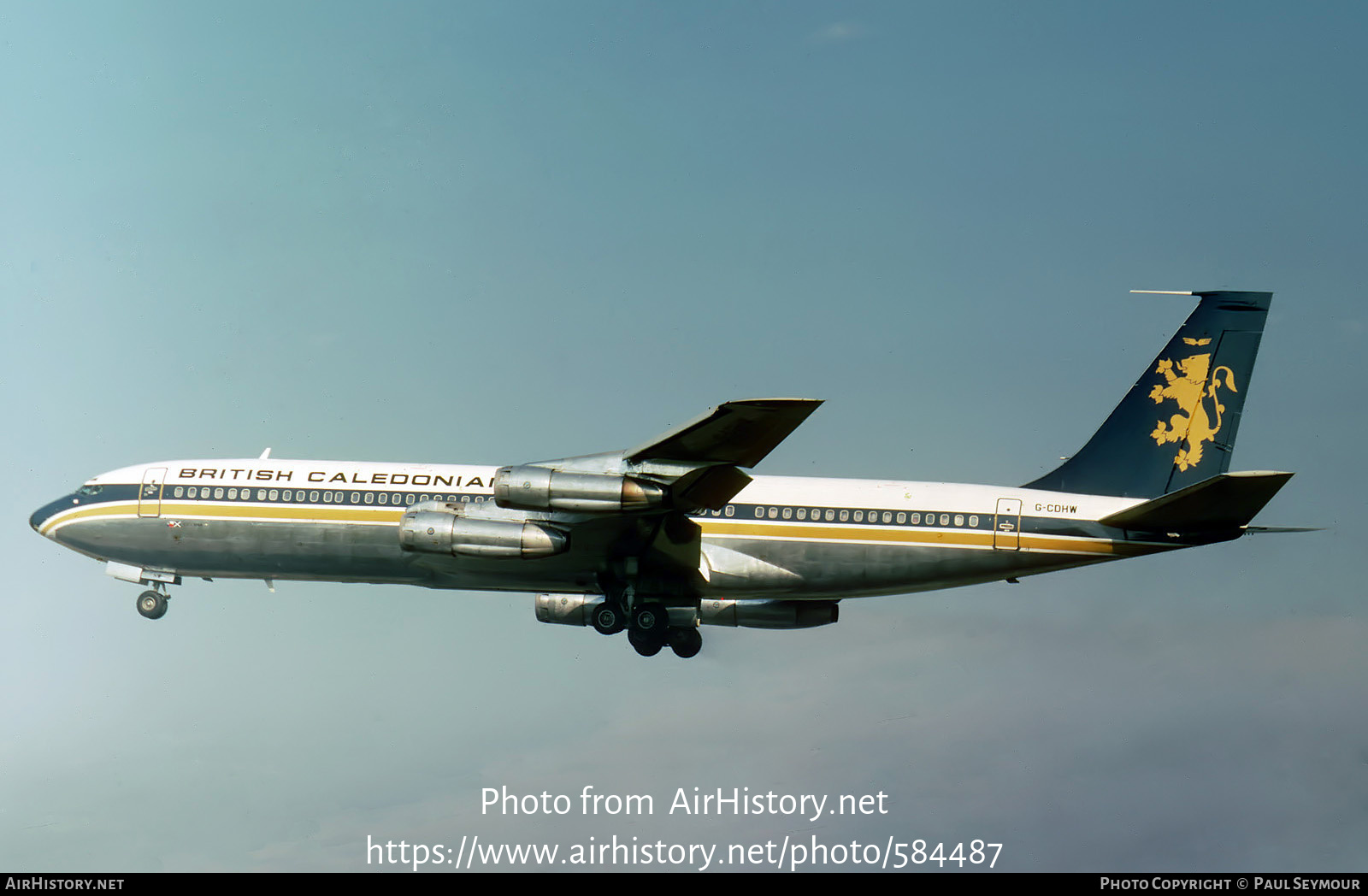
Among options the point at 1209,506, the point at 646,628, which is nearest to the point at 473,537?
the point at 646,628

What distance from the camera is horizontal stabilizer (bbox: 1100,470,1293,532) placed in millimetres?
31125

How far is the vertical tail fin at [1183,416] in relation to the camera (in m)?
37.9

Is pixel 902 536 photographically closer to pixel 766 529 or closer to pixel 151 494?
pixel 766 529

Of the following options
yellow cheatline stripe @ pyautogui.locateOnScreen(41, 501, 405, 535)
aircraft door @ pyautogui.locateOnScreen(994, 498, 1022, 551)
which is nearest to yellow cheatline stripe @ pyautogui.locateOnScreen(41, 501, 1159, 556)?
yellow cheatline stripe @ pyautogui.locateOnScreen(41, 501, 405, 535)

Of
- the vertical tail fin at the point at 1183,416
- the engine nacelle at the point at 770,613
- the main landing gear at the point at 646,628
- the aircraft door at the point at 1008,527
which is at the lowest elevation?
the main landing gear at the point at 646,628

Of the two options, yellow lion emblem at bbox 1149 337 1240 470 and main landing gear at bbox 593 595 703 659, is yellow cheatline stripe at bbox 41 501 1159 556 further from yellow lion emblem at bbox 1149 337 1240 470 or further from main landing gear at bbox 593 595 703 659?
yellow lion emblem at bbox 1149 337 1240 470

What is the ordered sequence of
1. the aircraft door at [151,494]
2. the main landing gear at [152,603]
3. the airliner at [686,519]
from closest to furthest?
the airliner at [686,519], the aircraft door at [151,494], the main landing gear at [152,603]

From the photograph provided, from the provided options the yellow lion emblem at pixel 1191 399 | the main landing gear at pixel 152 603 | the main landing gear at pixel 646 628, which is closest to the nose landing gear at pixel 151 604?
the main landing gear at pixel 152 603

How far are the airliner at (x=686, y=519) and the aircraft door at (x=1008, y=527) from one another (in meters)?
0.05

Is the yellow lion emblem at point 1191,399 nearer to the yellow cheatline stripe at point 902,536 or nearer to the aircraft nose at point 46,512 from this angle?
the yellow cheatline stripe at point 902,536

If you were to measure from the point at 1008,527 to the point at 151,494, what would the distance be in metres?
24.0
